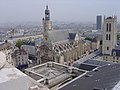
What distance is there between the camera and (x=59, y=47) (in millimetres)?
47469

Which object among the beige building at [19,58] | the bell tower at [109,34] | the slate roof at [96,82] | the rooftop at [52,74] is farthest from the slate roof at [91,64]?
the beige building at [19,58]

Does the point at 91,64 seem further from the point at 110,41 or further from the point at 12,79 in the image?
the point at 12,79

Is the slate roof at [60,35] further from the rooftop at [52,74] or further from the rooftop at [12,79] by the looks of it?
the rooftop at [12,79]

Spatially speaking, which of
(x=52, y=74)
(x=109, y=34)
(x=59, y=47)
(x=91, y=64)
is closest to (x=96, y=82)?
(x=52, y=74)

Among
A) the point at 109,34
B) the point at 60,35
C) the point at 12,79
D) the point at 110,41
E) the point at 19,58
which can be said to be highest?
the point at 109,34

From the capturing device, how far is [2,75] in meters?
7.79

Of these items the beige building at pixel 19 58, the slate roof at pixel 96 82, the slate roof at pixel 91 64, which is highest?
the slate roof at pixel 96 82

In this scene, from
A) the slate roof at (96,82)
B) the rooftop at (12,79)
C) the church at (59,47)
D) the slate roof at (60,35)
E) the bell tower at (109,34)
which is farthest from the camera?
the slate roof at (60,35)

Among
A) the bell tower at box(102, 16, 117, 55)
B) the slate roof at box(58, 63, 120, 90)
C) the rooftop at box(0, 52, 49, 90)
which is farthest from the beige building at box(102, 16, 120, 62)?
the rooftop at box(0, 52, 49, 90)

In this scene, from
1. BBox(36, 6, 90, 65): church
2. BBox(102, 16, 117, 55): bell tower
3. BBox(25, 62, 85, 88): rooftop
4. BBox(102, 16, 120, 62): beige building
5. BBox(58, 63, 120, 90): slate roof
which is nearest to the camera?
BBox(58, 63, 120, 90): slate roof

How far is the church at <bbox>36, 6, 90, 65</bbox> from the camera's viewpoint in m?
45.1

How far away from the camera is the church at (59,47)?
45.1 meters

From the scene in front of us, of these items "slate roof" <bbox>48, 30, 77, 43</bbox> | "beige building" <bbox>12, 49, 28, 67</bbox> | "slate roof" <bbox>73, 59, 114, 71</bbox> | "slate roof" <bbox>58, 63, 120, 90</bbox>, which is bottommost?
"beige building" <bbox>12, 49, 28, 67</bbox>

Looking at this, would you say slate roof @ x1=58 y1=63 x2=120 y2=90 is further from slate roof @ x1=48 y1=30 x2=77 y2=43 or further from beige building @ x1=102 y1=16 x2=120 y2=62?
slate roof @ x1=48 y1=30 x2=77 y2=43
